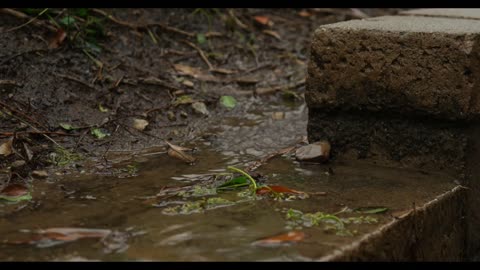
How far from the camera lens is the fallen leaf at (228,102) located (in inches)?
163

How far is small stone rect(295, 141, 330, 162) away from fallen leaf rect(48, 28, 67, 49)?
1.59 meters

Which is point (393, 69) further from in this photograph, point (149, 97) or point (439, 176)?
point (149, 97)

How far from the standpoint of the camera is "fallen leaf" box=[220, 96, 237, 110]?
163 inches

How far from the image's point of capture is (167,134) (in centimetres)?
363

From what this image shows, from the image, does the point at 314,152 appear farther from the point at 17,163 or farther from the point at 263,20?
the point at 263,20

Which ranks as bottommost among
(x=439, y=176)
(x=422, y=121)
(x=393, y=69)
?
(x=439, y=176)

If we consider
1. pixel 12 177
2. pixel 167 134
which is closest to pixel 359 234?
pixel 12 177

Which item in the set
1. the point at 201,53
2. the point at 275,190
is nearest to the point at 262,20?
the point at 201,53

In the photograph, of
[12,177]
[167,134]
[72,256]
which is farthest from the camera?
[167,134]

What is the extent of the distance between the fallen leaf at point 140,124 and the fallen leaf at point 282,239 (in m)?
1.61

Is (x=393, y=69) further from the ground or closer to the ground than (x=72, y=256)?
further from the ground

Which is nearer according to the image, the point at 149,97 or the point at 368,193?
the point at 368,193

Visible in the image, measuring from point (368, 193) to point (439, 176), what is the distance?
448mm

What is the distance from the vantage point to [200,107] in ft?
13.1
